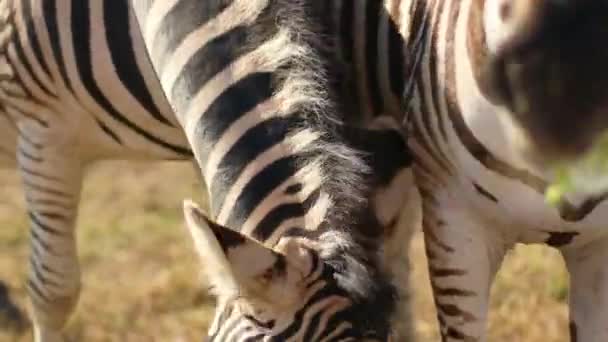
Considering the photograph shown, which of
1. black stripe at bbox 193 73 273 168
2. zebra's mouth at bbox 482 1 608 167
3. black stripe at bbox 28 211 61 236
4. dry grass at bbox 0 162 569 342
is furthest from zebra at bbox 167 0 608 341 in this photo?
dry grass at bbox 0 162 569 342

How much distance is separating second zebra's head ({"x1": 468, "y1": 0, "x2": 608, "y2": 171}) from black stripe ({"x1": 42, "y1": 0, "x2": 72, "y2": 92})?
169cm

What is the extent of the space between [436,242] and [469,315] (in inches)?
6.6

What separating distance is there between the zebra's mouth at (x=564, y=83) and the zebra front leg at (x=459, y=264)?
0.63m

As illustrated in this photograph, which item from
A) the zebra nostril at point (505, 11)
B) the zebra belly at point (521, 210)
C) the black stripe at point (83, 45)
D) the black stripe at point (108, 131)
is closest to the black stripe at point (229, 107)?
the zebra belly at point (521, 210)

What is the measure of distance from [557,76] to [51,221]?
2075 millimetres

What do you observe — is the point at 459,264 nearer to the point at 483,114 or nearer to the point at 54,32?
the point at 483,114

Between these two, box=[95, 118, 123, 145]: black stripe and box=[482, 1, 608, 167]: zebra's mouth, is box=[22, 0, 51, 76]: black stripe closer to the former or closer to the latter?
box=[95, 118, 123, 145]: black stripe

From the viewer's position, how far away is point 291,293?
1763 millimetres

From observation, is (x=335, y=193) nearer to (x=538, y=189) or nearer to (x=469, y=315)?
(x=538, y=189)

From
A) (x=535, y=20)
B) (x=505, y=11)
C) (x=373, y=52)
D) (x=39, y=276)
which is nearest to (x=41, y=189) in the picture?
(x=39, y=276)

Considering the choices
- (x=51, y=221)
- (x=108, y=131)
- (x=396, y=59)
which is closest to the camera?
(x=396, y=59)

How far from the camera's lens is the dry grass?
3773 millimetres

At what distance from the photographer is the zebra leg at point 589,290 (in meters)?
2.20

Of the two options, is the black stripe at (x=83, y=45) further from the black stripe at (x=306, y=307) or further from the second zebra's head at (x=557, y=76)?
the second zebra's head at (x=557, y=76)
